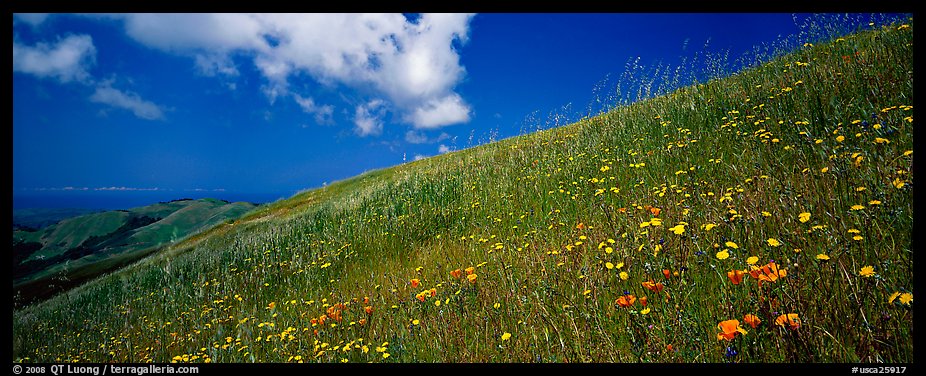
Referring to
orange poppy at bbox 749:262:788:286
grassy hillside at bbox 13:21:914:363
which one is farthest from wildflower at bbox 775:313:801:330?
orange poppy at bbox 749:262:788:286

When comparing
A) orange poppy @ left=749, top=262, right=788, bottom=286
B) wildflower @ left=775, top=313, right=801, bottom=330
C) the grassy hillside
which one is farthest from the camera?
the grassy hillside

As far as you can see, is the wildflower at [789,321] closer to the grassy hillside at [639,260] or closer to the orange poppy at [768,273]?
the grassy hillside at [639,260]

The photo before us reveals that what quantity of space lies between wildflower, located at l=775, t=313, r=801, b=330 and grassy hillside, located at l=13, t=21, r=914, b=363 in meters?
0.01

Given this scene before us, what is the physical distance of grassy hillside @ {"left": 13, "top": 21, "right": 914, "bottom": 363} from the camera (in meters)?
2.12

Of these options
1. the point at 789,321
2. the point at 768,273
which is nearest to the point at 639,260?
the point at 768,273

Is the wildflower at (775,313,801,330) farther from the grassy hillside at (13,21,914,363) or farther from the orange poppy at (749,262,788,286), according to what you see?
the orange poppy at (749,262,788,286)

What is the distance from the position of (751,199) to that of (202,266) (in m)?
11.6

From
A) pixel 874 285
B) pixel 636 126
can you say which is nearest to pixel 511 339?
pixel 874 285

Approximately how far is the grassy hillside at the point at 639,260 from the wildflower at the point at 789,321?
0.01m

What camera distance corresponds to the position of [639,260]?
3135 mm

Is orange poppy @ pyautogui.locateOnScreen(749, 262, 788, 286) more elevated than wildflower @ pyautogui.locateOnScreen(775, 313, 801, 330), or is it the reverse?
orange poppy @ pyautogui.locateOnScreen(749, 262, 788, 286)

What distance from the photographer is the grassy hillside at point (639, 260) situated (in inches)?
83.3

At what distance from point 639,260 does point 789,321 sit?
4.36ft
